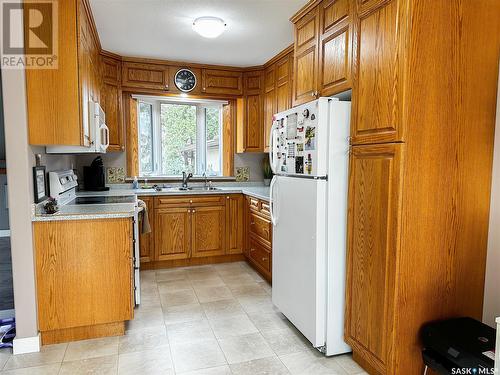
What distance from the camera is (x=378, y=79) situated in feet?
5.83

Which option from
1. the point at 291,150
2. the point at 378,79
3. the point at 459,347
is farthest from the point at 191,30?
the point at 459,347

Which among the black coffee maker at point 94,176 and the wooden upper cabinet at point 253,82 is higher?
the wooden upper cabinet at point 253,82

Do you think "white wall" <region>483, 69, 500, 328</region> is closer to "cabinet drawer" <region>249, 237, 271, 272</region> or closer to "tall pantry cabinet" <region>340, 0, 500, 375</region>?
"tall pantry cabinet" <region>340, 0, 500, 375</region>

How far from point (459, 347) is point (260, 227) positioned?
2.31 meters

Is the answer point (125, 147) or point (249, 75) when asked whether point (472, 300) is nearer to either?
point (249, 75)

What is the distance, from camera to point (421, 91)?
165cm

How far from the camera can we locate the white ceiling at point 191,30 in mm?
2555

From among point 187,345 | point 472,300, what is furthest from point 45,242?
point 472,300

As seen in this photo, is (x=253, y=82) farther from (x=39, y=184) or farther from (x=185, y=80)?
(x=39, y=184)

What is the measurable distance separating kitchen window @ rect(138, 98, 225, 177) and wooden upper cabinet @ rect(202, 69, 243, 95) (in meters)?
0.31

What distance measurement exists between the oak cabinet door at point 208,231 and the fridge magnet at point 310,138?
7.00 ft

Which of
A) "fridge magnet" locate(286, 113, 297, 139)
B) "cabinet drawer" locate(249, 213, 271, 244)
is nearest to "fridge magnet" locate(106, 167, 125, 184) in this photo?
"cabinet drawer" locate(249, 213, 271, 244)

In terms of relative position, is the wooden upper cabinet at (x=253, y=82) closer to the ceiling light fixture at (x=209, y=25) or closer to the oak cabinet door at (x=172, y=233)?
the ceiling light fixture at (x=209, y=25)

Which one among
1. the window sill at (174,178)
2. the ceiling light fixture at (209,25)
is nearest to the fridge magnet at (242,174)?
the window sill at (174,178)
